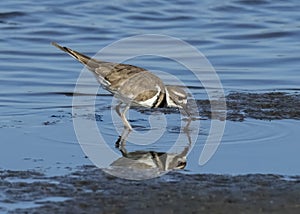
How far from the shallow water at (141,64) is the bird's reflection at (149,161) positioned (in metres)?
0.14

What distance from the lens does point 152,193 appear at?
7324 mm

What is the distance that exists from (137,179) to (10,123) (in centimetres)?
296

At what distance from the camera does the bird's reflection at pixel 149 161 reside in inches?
326

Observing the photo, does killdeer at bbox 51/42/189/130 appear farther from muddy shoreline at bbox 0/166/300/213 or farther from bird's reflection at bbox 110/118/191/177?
muddy shoreline at bbox 0/166/300/213

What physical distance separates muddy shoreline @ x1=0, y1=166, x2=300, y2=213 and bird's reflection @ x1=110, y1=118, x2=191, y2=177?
0.96ft

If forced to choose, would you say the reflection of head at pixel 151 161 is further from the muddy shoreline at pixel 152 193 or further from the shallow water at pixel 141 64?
the muddy shoreline at pixel 152 193

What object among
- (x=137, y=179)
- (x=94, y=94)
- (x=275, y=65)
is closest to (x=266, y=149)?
(x=137, y=179)

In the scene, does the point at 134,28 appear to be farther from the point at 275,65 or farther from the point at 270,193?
the point at 270,193

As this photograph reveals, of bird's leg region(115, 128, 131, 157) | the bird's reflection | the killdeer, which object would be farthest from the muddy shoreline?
the killdeer

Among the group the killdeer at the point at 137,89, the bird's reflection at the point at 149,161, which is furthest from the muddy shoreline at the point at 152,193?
the killdeer at the point at 137,89

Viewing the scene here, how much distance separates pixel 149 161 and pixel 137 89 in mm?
1537

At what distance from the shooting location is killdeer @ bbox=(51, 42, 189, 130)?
9930 millimetres

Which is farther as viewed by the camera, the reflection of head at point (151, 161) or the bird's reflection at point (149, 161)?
the reflection of head at point (151, 161)

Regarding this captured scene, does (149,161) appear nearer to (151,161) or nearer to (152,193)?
(151,161)
